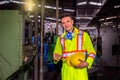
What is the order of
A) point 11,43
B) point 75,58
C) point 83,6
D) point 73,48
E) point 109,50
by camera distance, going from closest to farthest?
point 75,58 → point 73,48 → point 11,43 → point 109,50 → point 83,6

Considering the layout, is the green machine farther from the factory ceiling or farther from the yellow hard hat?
the factory ceiling

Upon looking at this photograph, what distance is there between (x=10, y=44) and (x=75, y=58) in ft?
8.94

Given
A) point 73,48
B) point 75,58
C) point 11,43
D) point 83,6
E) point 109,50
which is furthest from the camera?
point 83,6

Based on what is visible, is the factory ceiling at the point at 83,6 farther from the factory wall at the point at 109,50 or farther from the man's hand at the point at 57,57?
the man's hand at the point at 57,57

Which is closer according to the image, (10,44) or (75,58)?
(75,58)

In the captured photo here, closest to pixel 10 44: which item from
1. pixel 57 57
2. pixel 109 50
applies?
pixel 57 57

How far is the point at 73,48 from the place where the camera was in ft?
11.3

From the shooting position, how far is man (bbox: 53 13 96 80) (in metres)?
3.38

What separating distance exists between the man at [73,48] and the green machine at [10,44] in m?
2.25

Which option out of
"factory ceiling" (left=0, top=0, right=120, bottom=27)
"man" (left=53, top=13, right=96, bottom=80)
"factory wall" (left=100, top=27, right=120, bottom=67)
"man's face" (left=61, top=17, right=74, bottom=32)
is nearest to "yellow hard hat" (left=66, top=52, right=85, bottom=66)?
"man" (left=53, top=13, right=96, bottom=80)

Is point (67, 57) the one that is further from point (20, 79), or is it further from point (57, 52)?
point (20, 79)

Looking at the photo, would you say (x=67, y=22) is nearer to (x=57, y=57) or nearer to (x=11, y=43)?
(x=57, y=57)

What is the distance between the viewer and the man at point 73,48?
3381 mm

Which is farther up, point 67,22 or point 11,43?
point 67,22
